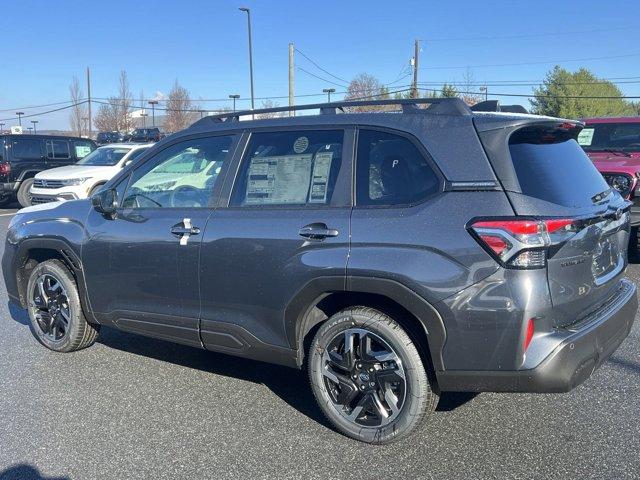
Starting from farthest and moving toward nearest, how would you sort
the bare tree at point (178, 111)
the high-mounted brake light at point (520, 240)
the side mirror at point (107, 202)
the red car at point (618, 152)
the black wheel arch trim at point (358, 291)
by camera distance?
the bare tree at point (178, 111)
the red car at point (618, 152)
the side mirror at point (107, 202)
the black wheel arch trim at point (358, 291)
the high-mounted brake light at point (520, 240)

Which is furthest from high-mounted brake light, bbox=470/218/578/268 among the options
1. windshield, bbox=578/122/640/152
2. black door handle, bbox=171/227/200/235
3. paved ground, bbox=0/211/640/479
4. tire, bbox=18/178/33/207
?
tire, bbox=18/178/33/207

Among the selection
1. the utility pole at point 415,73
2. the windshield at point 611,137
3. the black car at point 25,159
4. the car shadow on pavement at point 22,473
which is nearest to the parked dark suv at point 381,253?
the car shadow on pavement at point 22,473

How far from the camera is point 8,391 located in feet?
A: 13.4

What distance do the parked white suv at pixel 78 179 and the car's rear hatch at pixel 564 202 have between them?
11064mm

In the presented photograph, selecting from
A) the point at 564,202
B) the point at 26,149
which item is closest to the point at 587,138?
the point at 564,202

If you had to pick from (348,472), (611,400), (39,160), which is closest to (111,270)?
(348,472)

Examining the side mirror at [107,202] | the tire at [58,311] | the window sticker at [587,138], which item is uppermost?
the window sticker at [587,138]

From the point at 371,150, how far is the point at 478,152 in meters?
0.61

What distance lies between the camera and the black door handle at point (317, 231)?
3221mm

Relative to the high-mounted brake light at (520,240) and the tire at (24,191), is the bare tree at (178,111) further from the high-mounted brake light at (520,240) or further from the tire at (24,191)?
the high-mounted brake light at (520,240)

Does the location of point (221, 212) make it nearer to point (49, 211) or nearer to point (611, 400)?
point (49, 211)

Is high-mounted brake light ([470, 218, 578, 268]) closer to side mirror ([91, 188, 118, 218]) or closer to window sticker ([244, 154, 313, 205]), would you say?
window sticker ([244, 154, 313, 205])

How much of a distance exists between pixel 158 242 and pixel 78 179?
10.6m

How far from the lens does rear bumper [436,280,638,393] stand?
2.83 metres
